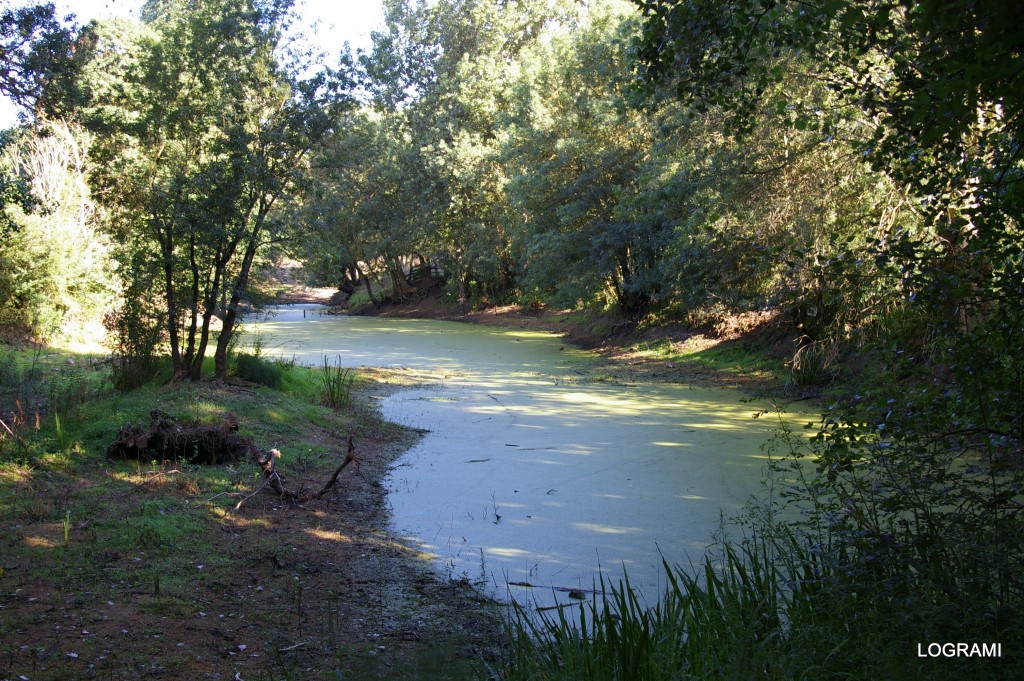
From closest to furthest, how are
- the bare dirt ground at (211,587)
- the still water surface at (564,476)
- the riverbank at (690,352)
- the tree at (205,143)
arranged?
1. the bare dirt ground at (211,587)
2. the still water surface at (564,476)
3. the tree at (205,143)
4. the riverbank at (690,352)

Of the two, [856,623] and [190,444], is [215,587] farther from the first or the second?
[856,623]

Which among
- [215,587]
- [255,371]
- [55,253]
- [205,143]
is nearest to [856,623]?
[215,587]

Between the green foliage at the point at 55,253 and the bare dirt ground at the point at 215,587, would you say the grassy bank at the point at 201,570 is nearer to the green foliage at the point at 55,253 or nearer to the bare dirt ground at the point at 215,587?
the bare dirt ground at the point at 215,587

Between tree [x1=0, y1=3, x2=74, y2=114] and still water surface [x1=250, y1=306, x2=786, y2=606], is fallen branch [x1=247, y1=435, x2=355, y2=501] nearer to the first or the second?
still water surface [x1=250, y1=306, x2=786, y2=606]

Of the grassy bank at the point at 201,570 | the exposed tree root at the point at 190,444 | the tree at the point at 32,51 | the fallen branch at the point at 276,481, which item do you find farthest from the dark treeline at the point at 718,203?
the fallen branch at the point at 276,481

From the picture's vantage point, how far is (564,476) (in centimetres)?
635

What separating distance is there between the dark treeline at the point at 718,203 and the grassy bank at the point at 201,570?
1604 mm

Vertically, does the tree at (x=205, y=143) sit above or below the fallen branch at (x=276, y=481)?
above

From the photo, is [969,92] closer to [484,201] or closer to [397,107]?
[484,201]

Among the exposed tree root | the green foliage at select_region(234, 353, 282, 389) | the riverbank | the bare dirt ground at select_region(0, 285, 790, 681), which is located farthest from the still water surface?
the green foliage at select_region(234, 353, 282, 389)

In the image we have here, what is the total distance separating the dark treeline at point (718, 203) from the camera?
2.79m

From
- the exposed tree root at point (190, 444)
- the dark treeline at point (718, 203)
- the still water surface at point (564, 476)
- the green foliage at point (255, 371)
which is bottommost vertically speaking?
the still water surface at point (564, 476)

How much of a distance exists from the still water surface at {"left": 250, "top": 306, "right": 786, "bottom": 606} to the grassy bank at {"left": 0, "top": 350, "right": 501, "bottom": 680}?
1.19ft

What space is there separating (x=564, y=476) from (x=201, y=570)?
10.1 ft
